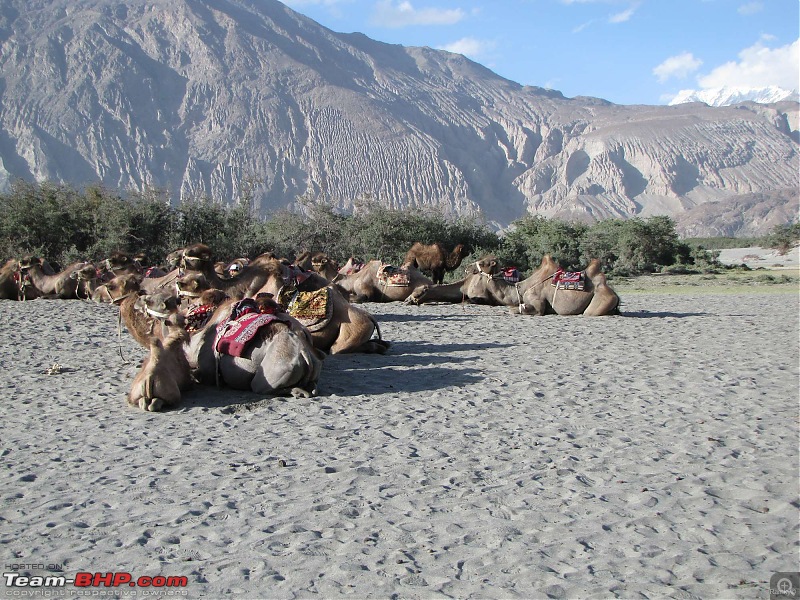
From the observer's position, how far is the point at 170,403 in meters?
6.90

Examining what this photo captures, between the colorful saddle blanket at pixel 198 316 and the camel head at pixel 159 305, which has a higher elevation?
the camel head at pixel 159 305

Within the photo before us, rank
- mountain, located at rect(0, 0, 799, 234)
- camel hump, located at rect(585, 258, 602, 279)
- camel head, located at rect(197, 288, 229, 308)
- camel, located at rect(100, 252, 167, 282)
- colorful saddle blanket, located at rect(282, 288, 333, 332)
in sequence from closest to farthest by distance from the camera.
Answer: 1. camel head, located at rect(197, 288, 229, 308)
2. colorful saddle blanket, located at rect(282, 288, 333, 332)
3. camel hump, located at rect(585, 258, 602, 279)
4. camel, located at rect(100, 252, 167, 282)
5. mountain, located at rect(0, 0, 799, 234)

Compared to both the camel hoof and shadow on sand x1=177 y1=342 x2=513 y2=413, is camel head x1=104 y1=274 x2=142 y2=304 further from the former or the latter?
the camel hoof

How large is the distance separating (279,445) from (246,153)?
84.3 meters

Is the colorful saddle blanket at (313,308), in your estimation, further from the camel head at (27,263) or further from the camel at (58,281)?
the camel head at (27,263)

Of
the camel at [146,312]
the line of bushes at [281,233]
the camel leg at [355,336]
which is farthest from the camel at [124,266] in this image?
the line of bushes at [281,233]

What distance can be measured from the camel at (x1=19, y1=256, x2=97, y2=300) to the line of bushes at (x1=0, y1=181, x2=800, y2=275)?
5.89m

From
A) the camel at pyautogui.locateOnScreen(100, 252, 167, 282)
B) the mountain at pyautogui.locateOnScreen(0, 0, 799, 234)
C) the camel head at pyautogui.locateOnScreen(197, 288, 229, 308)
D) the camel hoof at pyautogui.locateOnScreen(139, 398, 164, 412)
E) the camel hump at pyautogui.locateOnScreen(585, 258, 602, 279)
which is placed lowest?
the camel hoof at pyautogui.locateOnScreen(139, 398, 164, 412)

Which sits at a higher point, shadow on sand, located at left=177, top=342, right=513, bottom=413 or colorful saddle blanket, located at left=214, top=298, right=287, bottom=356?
colorful saddle blanket, located at left=214, top=298, right=287, bottom=356

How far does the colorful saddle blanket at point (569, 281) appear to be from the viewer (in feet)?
48.0

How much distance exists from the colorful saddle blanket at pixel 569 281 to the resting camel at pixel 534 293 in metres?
0.06

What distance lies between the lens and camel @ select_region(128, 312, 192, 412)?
22.3 feet

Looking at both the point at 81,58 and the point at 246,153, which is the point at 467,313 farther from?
the point at 81,58

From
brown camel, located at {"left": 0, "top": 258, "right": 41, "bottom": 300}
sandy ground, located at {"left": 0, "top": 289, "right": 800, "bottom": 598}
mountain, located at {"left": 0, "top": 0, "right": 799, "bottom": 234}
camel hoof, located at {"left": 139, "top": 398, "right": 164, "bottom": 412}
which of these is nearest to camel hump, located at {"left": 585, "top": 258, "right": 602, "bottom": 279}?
sandy ground, located at {"left": 0, "top": 289, "right": 800, "bottom": 598}
